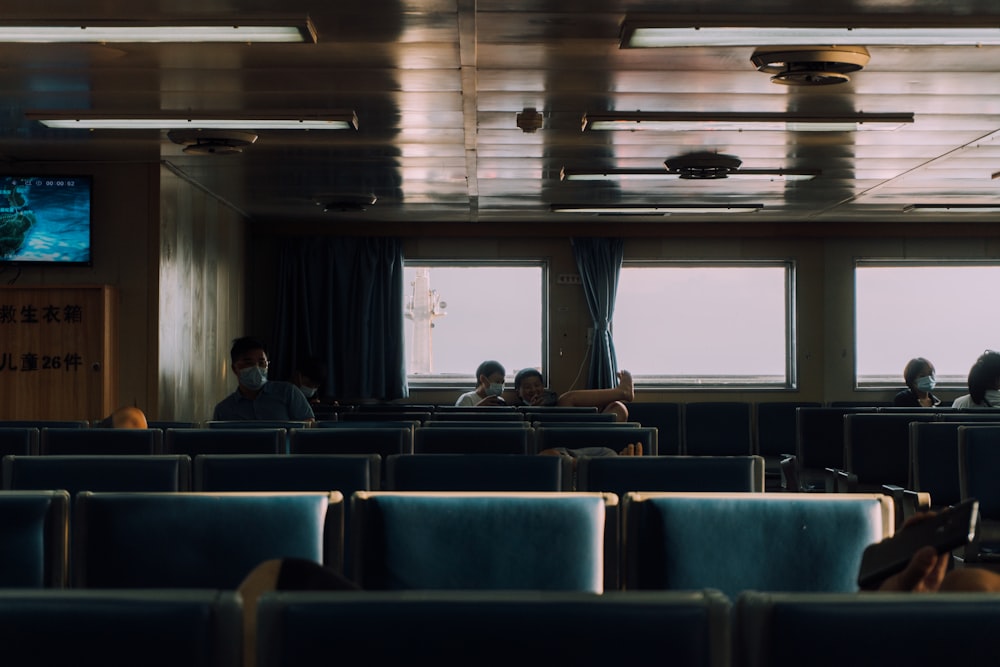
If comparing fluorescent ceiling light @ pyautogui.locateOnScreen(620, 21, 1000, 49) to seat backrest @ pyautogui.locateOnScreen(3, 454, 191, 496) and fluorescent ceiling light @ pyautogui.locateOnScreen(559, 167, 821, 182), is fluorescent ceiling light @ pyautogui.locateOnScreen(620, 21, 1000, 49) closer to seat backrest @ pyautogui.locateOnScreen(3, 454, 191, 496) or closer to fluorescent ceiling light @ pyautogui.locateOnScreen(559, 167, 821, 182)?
seat backrest @ pyautogui.locateOnScreen(3, 454, 191, 496)

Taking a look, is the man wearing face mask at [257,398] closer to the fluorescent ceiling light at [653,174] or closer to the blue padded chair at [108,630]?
the fluorescent ceiling light at [653,174]

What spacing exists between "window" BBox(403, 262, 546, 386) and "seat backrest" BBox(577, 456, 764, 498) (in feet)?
36.0

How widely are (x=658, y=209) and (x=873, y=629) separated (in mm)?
11511

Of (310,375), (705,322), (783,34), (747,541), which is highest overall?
(783,34)

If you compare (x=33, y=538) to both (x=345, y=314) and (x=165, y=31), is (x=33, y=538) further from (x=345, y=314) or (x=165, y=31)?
(x=345, y=314)

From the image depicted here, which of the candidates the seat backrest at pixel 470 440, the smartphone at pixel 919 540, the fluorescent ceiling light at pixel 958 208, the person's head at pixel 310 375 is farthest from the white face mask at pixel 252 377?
the fluorescent ceiling light at pixel 958 208

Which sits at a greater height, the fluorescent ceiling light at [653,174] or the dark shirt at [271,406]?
the fluorescent ceiling light at [653,174]

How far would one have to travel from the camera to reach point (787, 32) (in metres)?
5.34

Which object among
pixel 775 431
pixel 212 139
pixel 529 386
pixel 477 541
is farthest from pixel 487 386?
pixel 477 541

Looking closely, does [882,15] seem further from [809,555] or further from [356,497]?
[356,497]

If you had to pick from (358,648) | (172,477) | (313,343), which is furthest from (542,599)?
(313,343)

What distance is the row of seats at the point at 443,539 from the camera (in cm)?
270

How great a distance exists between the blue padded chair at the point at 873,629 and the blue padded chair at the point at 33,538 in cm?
181

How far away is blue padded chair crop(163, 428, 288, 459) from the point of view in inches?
189
